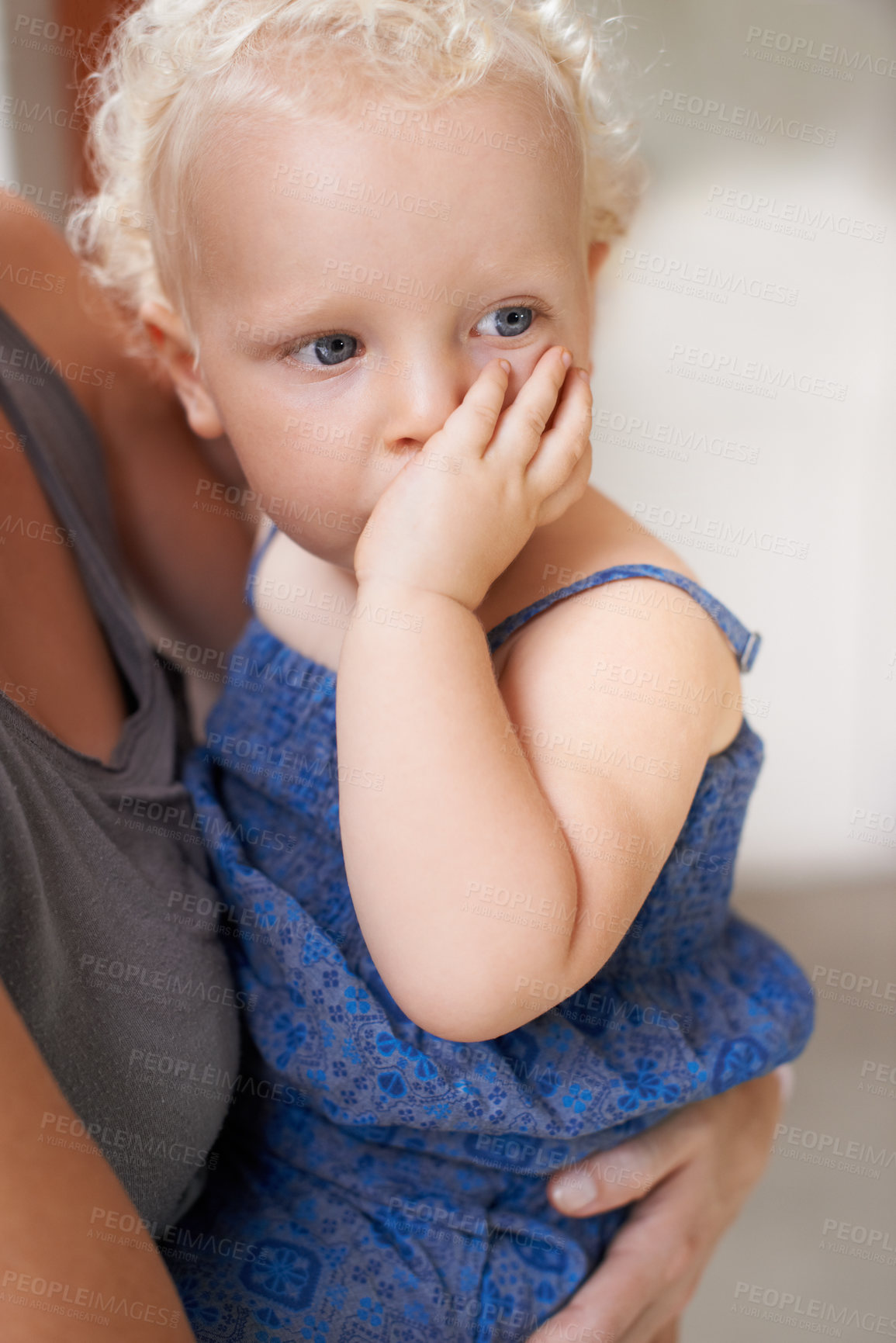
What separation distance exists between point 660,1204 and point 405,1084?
32 centimetres

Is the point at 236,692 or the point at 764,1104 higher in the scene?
the point at 236,692

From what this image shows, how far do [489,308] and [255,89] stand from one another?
0.23m

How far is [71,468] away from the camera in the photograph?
3.06ft

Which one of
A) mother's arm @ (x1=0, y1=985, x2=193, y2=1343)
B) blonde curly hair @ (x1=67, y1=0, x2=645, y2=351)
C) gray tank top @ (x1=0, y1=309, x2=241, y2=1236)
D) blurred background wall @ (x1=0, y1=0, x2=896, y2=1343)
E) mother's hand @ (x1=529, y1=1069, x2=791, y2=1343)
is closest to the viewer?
mother's arm @ (x1=0, y1=985, x2=193, y2=1343)

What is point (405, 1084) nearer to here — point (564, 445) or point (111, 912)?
point (111, 912)

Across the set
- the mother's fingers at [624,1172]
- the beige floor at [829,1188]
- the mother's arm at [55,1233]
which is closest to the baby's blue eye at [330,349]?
the mother's arm at [55,1233]

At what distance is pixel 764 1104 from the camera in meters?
1.09

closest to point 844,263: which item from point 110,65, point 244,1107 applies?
point 110,65

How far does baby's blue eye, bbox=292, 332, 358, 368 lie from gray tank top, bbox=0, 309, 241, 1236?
0.87 feet

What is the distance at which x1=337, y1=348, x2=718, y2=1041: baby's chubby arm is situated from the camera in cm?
66

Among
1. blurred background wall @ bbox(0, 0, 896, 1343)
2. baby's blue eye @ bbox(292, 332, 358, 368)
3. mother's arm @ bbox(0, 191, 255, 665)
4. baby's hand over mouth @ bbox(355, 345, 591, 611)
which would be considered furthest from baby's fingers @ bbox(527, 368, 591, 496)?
blurred background wall @ bbox(0, 0, 896, 1343)

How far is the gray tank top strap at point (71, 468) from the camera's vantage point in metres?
0.88

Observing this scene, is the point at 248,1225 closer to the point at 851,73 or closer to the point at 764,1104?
the point at 764,1104

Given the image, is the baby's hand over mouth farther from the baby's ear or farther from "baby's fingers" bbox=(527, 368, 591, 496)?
the baby's ear
